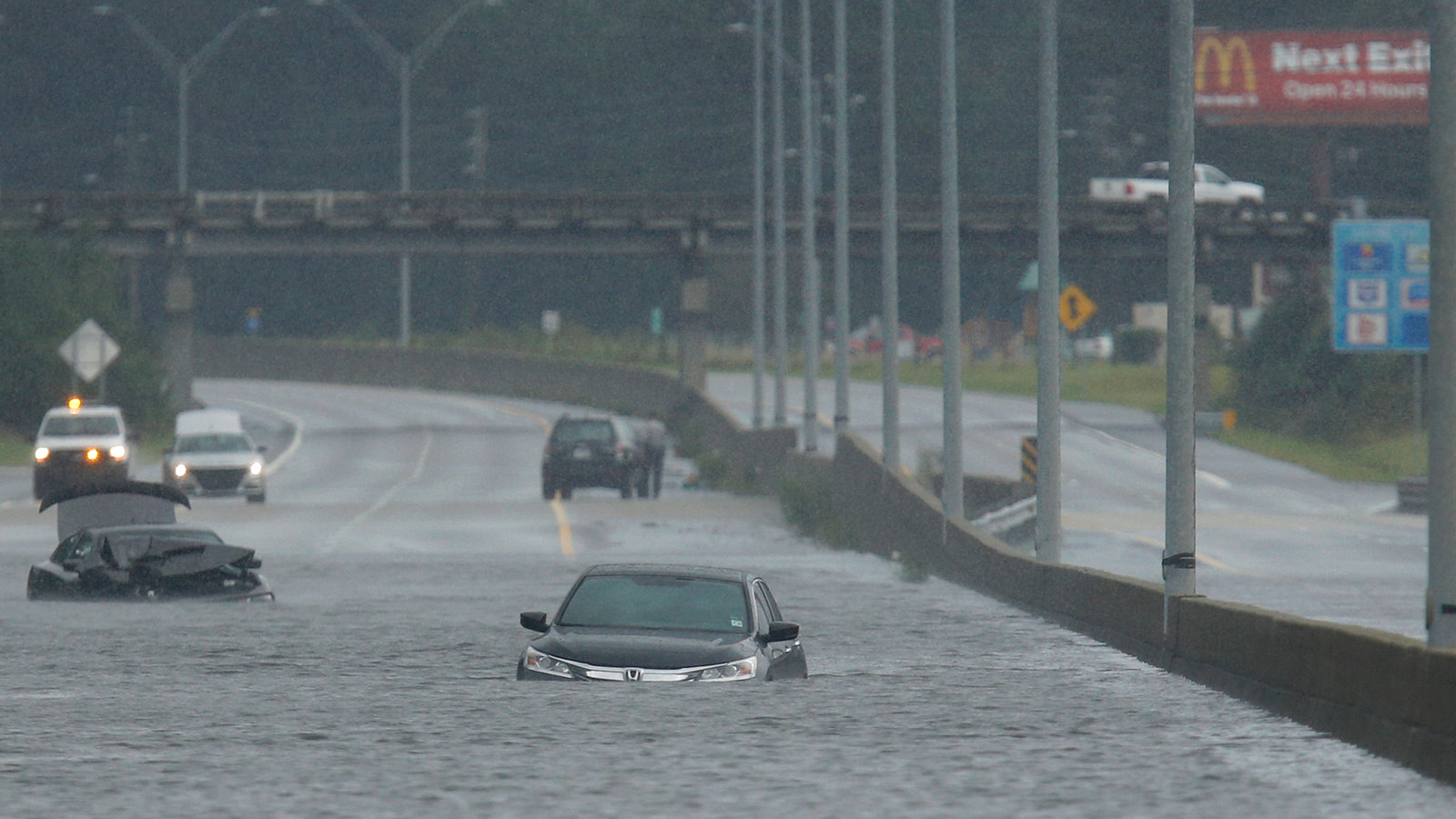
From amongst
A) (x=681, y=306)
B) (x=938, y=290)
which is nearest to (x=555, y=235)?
(x=681, y=306)

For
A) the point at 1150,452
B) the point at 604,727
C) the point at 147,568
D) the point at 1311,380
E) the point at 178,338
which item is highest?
the point at 178,338

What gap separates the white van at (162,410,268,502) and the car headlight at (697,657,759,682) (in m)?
33.5

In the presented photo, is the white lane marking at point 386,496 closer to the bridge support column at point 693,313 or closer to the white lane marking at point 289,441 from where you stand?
the white lane marking at point 289,441

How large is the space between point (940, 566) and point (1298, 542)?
14.3m

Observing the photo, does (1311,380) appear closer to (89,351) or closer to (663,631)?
(89,351)

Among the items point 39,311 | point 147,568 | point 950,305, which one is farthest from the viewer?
point 39,311

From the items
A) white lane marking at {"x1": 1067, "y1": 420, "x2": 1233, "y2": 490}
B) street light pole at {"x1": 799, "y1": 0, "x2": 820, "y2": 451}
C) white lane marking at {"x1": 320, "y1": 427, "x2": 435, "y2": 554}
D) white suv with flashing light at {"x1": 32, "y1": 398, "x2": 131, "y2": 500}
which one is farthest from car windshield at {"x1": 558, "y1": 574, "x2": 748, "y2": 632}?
white lane marking at {"x1": 1067, "y1": 420, "x2": 1233, "y2": 490}

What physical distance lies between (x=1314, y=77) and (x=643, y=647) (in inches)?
3323

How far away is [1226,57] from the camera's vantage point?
93.2m

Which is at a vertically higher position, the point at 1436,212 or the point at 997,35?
the point at 997,35

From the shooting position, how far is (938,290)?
450ft

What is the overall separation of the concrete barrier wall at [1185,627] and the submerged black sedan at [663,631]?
278cm

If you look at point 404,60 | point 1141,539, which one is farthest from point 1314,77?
point 1141,539

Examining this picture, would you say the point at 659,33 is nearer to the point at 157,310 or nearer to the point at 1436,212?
the point at 157,310
